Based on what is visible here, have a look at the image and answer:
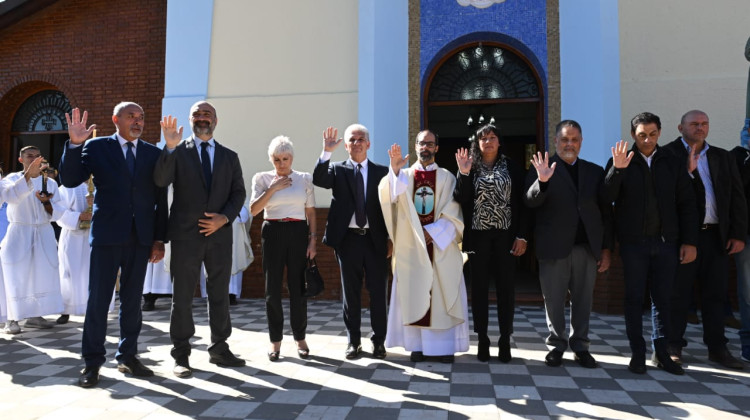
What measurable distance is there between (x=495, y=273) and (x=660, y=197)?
1.44 metres

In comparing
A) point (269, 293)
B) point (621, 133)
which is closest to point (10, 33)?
point (269, 293)

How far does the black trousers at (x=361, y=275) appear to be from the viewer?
14.4 ft

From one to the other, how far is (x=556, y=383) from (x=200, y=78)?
7038mm

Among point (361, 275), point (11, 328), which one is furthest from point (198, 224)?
point (11, 328)

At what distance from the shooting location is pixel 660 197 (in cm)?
397

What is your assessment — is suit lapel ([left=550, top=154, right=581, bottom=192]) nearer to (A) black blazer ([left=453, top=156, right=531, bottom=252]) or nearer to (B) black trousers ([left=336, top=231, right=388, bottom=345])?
(A) black blazer ([left=453, top=156, right=531, bottom=252])

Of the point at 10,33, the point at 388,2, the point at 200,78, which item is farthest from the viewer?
the point at 10,33

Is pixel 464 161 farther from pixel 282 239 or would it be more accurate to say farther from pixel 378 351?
pixel 378 351

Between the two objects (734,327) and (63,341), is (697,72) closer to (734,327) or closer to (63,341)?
(734,327)

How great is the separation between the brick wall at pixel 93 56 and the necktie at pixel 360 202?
549cm

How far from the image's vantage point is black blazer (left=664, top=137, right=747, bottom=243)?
416 centimetres

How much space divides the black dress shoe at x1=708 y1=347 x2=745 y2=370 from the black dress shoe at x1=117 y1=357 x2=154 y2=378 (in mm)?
4567

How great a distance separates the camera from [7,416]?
2.93 metres

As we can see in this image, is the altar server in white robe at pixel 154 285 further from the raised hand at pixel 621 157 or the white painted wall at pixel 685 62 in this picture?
the white painted wall at pixel 685 62
